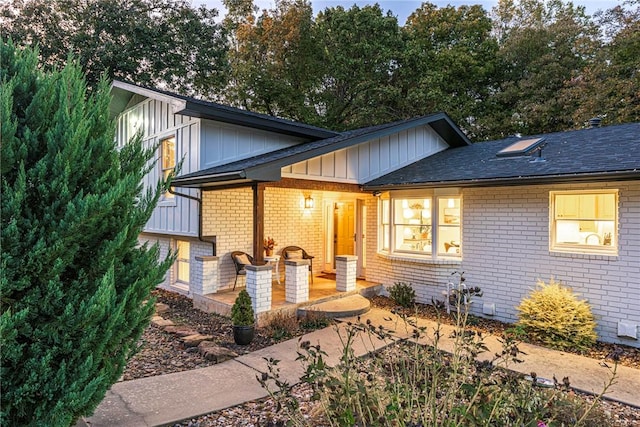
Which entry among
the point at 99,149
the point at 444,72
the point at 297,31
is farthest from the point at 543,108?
the point at 99,149

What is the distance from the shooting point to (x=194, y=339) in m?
5.52

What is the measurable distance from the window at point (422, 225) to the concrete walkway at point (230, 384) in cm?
271

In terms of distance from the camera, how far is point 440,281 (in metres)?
7.84

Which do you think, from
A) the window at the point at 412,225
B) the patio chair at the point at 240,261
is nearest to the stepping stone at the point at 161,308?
the patio chair at the point at 240,261

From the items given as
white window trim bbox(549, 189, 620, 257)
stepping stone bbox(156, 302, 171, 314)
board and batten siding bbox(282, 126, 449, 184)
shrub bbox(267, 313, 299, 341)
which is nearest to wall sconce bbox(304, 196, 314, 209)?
board and batten siding bbox(282, 126, 449, 184)

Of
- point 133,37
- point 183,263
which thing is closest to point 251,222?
point 183,263

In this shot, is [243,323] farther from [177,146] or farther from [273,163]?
[177,146]

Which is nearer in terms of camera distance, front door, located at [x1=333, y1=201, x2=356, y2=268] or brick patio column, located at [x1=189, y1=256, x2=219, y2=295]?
brick patio column, located at [x1=189, y1=256, x2=219, y2=295]

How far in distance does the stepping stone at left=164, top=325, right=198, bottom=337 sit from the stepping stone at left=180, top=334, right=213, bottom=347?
205mm

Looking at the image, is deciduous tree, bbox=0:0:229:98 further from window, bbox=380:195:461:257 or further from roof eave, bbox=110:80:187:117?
window, bbox=380:195:461:257

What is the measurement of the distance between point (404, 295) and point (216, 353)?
13.8 feet

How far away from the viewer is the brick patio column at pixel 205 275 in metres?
7.63

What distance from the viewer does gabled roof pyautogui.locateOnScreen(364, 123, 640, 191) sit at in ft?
18.8

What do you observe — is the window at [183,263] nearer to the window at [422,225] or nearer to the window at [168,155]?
the window at [168,155]
